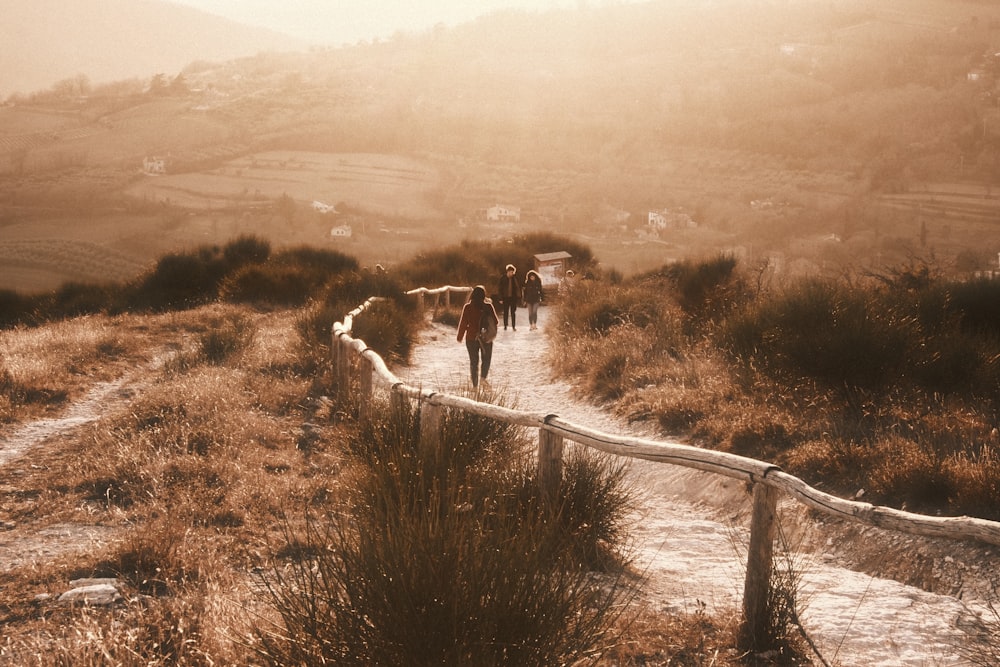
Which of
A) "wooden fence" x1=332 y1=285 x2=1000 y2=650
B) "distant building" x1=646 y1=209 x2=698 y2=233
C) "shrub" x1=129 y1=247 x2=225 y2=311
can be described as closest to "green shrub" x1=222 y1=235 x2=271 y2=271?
"shrub" x1=129 y1=247 x2=225 y2=311

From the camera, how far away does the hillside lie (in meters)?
77.1

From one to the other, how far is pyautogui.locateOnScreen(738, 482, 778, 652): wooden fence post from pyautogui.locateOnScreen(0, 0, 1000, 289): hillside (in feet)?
166

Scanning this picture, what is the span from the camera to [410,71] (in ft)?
514

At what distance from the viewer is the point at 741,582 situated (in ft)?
16.2

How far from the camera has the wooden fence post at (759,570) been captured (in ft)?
12.4

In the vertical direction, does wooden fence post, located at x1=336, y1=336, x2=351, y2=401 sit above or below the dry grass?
above

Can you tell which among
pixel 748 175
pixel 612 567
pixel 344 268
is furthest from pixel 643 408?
pixel 748 175

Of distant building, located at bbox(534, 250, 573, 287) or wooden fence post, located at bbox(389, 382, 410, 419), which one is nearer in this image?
wooden fence post, located at bbox(389, 382, 410, 419)

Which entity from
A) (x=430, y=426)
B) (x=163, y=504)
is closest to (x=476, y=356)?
(x=430, y=426)

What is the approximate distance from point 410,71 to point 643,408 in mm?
158235

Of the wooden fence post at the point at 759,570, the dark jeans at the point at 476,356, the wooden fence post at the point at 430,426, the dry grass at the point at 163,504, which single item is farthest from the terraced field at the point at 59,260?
the wooden fence post at the point at 759,570

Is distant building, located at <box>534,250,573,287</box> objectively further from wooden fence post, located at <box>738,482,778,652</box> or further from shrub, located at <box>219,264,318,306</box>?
wooden fence post, located at <box>738,482,778,652</box>

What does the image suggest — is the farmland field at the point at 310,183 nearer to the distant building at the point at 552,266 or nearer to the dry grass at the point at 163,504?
the distant building at the point at 552,266

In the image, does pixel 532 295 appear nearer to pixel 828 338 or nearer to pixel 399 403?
pixel 828 338
